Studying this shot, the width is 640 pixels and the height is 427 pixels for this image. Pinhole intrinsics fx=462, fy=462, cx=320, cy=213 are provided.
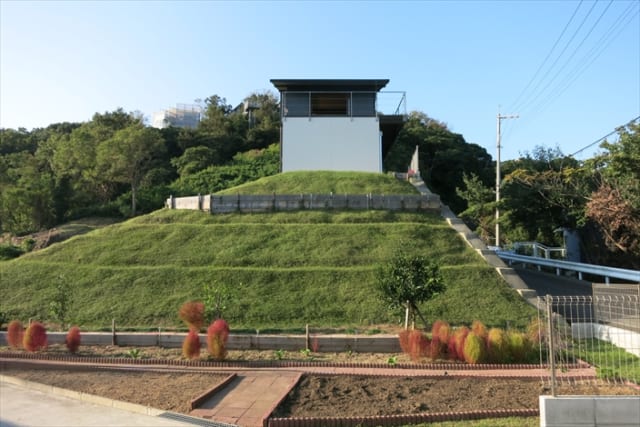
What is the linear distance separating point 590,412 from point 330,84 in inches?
945

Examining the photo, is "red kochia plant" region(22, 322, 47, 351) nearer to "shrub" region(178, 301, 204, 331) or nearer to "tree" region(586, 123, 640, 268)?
"shrub" region(178, 301, 204, 331)

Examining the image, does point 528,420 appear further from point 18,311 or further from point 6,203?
point 6,203

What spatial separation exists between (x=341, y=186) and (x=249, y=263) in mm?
7757

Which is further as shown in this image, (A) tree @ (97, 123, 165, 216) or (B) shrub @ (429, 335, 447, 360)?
(A) tree @ (97, 123, 165, 216)

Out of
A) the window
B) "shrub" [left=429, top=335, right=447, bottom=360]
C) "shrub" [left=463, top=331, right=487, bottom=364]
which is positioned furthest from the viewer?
the window

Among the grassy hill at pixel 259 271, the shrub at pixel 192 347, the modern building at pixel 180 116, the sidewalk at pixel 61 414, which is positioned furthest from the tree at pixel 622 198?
the modern building at pixel 180 116

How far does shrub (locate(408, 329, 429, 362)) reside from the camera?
9.66 m

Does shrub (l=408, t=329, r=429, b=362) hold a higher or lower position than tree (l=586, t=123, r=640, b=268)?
lower

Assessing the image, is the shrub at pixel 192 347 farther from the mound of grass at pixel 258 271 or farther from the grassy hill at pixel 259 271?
the mound of grass at pixel 258 271

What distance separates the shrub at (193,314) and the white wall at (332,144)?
16798mm

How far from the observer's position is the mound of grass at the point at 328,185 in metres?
21.6

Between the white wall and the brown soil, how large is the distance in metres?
19.5

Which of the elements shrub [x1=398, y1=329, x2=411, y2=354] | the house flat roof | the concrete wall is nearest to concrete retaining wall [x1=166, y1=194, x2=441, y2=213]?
shrub [x1=398, y1=329, x2=411, y2=354]

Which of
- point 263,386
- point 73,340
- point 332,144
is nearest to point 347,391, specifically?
point 263,386
